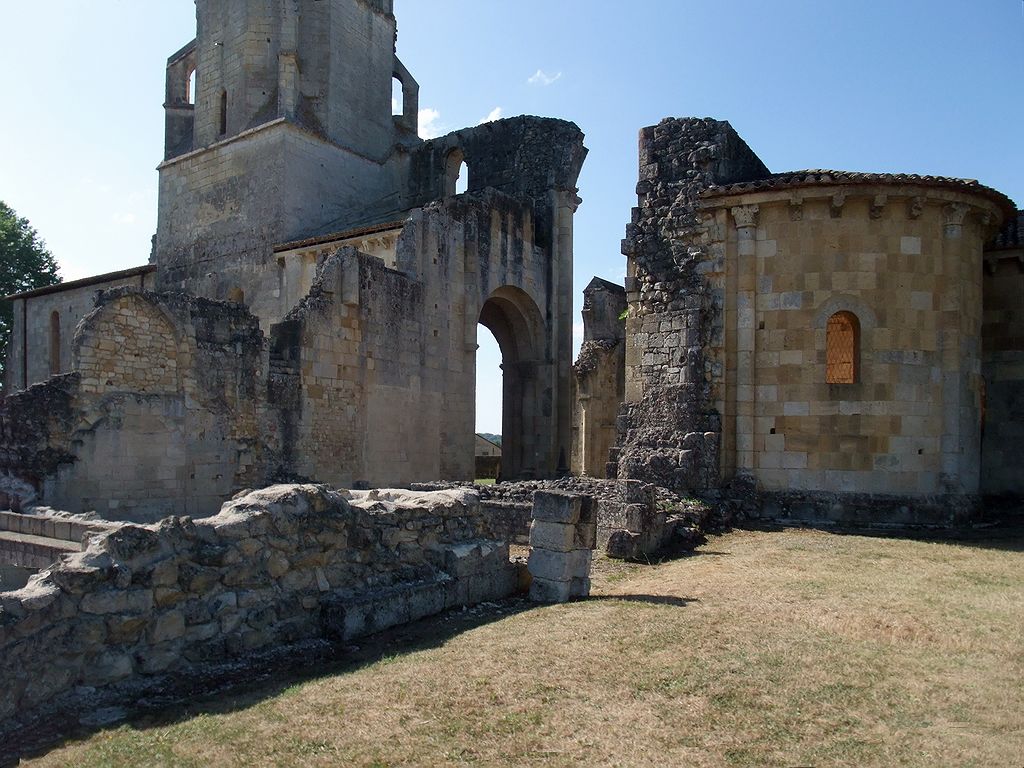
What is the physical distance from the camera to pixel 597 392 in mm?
23234

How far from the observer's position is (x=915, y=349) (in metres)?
12.9

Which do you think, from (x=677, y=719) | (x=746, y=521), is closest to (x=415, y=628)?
(x=677, y=719)

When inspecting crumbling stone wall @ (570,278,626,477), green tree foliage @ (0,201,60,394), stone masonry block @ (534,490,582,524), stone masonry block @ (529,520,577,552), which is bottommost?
stone masonry block @ (529,520,577,552)

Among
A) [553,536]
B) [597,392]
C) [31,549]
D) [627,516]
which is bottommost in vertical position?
[31,549]

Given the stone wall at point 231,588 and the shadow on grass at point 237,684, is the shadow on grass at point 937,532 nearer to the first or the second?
the stone wall at point 231,588

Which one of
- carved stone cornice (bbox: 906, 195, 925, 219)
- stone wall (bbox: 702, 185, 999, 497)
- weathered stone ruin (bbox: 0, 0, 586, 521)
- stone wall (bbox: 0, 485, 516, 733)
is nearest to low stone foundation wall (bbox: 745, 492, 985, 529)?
stone wall (bbox: 702, 185, 999, 497)

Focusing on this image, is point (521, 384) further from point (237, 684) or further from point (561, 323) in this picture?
point (237, 684)

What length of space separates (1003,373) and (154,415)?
14.9m

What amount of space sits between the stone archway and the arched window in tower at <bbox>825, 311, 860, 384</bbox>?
35.4 feet

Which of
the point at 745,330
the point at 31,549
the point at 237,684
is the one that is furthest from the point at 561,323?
the point at 237,684

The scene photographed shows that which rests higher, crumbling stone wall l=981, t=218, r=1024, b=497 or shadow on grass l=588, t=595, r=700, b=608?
crumbling stone wall l=981, t=218, r=1024, b=497

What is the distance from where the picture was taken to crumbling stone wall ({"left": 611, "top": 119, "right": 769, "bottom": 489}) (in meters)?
13.6

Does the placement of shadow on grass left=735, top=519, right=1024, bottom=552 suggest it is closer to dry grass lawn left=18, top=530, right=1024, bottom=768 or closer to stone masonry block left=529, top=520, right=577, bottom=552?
dry grass lawn left=18, top=530, right=1024, bottom=768

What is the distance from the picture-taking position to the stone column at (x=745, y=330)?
13.5 metres
